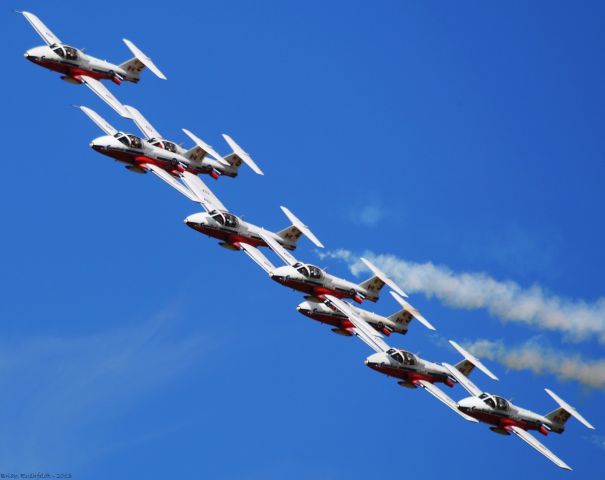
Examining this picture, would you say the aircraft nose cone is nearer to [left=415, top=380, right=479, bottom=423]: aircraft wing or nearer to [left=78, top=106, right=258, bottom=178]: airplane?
[left=415, top=380, right=479, bottom=423]: aircraft wing

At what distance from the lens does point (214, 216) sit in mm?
139250

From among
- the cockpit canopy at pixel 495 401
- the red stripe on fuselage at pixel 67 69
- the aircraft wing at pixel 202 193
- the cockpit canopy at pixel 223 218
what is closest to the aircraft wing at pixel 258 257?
the cockpit canopy at pixel 223 218

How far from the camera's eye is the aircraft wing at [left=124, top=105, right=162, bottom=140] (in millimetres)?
147375

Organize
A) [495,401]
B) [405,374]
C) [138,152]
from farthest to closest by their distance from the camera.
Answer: [138,152], [405,374], [495,401]

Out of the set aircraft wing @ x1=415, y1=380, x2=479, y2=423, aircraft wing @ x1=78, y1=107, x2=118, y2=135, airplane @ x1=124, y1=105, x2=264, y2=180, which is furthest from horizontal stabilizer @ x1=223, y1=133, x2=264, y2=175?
aircraft wing @ x1=415, y1=380, x2=479, y2=423

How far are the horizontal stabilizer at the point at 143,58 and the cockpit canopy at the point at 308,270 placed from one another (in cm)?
2692

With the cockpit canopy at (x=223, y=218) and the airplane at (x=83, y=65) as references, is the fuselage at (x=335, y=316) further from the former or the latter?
the airplane at (x=83, y=65)

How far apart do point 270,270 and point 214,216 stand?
304 inches

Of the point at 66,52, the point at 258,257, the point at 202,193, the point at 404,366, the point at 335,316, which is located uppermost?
the point at 66,52

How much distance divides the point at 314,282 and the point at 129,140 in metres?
22.5

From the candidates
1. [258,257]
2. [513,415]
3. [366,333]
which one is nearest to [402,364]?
[366,333]

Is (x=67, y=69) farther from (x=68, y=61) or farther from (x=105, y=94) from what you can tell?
(x=105, y=94)

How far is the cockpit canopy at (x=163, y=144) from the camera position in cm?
14512

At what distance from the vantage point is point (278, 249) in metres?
140
